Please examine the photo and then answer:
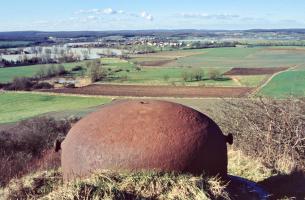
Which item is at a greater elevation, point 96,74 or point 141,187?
point 141,187

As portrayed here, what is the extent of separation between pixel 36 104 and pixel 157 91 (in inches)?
518

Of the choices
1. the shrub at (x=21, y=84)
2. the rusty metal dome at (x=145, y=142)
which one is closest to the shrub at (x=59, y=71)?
the shrub at (x=21, y=84)

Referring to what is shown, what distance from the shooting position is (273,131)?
1237 centimetres

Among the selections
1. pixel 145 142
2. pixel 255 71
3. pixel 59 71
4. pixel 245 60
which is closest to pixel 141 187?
pixel 145 142

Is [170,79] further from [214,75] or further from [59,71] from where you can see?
[59,71]

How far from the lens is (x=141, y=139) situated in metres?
6.65

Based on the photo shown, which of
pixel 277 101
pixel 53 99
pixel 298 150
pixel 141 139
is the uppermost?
pixel 141 139

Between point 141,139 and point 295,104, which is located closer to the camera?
point 141,139

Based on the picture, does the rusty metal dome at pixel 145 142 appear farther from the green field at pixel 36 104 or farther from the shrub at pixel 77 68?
the shrub at pixel 77 68

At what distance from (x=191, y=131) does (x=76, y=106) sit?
38428 millimetres

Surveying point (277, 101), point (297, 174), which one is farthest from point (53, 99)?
point (297, 174)

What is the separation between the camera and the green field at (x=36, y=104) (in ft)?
138

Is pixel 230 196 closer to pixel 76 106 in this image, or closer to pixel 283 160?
pixel 283 160

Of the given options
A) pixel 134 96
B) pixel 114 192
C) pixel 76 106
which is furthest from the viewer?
pixel 134 96
